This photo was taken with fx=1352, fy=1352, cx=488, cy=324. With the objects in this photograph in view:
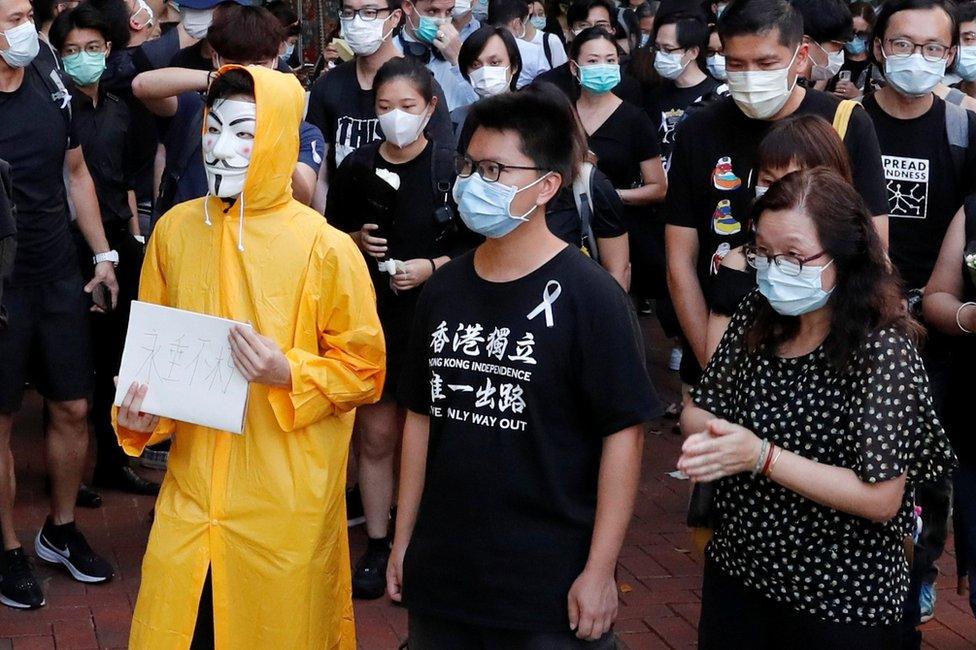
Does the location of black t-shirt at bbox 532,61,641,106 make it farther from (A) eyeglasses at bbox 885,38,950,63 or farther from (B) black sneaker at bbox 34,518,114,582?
(B) black sneaker at bbox 34,518,114,582

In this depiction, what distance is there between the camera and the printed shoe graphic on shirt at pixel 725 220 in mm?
4395

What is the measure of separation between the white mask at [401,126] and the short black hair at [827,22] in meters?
2.90

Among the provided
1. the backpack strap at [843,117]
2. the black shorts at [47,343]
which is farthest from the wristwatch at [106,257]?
the backpack strap at [843,117]

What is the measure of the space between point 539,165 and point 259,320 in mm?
977

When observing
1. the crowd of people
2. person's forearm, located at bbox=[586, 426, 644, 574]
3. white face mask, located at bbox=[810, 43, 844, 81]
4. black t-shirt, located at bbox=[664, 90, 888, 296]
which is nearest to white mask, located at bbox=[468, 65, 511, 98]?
the crowd of people

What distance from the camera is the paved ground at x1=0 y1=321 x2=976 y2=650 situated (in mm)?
5008

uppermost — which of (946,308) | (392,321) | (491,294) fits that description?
(491,294)

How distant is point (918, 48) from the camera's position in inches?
203

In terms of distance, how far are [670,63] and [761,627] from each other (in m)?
5.26

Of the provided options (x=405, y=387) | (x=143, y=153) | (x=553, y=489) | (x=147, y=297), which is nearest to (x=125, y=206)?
(x=143, y=153)

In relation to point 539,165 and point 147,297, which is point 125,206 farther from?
point 539,165

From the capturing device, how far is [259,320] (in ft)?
12.2

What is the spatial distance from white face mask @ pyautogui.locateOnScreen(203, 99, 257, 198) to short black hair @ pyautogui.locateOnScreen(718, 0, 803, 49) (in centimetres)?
167

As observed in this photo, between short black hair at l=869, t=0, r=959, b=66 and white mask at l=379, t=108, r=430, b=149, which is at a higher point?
short black hair at l=869, t=0, r=959, b=66
